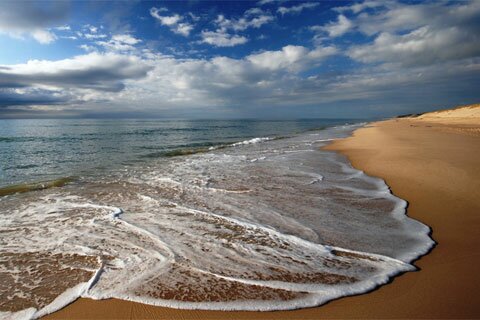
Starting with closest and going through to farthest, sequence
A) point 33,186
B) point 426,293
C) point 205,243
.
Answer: point 426,293 → point 205,243 → point 33,186

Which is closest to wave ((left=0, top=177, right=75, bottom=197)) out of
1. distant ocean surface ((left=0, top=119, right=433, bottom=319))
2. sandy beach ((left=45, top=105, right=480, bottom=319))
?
distant ocean surface ((left=0, top=119, right=433, bottom=319))

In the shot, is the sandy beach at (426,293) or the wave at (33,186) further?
the wave at (33,186)

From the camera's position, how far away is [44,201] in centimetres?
814

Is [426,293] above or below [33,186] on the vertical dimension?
above

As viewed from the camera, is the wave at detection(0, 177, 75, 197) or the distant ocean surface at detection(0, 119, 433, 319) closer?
the distant ocean surface at detection(0, 119, 433, 319)

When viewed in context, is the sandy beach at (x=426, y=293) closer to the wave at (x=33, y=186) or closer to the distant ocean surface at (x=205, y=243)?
the distant ocean surface at (x=205, y=243)

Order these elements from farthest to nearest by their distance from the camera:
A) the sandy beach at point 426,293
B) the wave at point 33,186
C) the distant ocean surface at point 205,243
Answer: the wave at point 33,186 → the distant ocean surface at point 205,243 → the sandy beach at point 426,293

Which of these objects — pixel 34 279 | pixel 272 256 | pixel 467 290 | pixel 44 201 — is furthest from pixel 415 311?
pixel 44 201

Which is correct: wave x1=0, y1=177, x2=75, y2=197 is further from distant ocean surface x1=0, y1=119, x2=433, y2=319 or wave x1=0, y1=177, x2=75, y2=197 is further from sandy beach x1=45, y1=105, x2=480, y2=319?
sandy beach x1=45, y1=105, x2=480, y2=319

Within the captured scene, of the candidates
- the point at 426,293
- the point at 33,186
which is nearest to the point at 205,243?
the point at 426,293

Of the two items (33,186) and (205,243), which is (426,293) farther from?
(33,186)

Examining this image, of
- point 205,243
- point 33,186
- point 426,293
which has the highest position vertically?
point 426,293

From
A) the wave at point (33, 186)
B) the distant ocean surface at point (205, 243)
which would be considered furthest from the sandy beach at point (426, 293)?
the wave at point (33, 186)

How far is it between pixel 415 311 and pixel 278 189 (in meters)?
5.76
